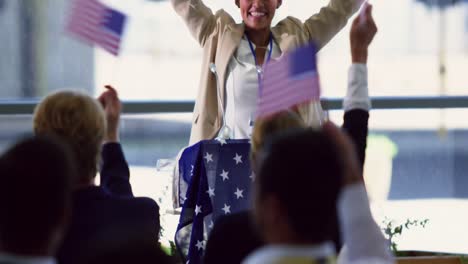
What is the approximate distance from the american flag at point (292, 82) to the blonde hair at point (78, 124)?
1.68ft

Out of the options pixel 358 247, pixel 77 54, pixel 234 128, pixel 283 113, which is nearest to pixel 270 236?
pixel 358 247

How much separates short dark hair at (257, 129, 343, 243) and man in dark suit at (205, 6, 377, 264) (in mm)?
745

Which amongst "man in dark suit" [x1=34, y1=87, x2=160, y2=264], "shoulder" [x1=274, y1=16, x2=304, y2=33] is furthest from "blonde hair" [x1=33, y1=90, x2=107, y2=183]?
"shoulder" [x1=274, y1=16, x2=304, y2=33]

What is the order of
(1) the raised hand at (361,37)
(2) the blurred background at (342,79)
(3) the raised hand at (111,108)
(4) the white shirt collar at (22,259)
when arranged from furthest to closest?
(2) the blurred background at (342,79)
(3) the raised hand at (111,108)
(1) the raised hand at (361,37)
(4) the white shirt collar at (22,259)

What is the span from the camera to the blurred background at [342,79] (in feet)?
19.0

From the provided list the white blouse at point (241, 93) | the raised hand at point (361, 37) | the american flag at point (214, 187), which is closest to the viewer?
the raised hand at point (361, 37)

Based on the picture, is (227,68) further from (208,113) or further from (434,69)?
(434,69)

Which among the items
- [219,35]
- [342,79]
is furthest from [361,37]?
[342,79]

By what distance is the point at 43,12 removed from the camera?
5.79 meters

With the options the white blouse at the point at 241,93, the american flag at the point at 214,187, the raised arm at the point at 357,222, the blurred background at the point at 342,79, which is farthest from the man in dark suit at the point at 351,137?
the blurred background at the point at 342,79

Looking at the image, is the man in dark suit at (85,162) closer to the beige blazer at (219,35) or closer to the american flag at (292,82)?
the american flag at (292,82)

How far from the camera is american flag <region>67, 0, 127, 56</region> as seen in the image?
11.1 feet

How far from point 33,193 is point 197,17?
10.5ft

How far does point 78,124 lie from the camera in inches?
101
